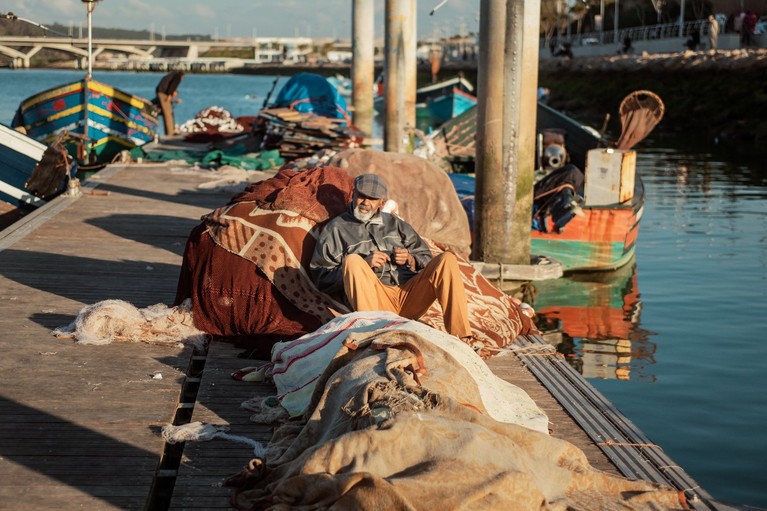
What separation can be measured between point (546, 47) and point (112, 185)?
3142 inches

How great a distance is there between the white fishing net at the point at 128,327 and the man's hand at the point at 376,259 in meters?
1.20

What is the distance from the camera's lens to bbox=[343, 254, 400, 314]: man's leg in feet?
21.8

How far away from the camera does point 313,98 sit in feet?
70.0

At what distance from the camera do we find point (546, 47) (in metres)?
91.2

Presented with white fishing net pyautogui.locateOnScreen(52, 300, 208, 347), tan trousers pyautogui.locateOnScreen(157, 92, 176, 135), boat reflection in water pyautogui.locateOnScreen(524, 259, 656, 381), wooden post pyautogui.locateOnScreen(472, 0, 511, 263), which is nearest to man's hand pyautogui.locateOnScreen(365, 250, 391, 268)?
white fishing net pyautogui.locateOnScreen(52, 300, 208, 347)

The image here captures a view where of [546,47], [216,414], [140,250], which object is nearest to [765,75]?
[140,250]

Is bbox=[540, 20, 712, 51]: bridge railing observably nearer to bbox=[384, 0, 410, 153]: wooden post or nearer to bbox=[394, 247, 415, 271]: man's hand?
bbox=[384, 0, 410, 153]: wooden post

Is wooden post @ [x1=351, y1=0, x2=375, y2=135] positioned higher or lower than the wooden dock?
higher

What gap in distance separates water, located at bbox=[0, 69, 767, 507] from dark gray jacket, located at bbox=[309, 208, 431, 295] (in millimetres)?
2204

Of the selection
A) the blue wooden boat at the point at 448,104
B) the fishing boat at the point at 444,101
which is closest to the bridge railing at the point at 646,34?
the fishing boat at the point at 444,101

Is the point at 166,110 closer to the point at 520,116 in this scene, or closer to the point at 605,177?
the point at 605,177

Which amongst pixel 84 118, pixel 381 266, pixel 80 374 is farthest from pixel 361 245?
pixel 84 118

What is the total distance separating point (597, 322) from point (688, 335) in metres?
1.05

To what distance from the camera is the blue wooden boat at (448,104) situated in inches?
1527
